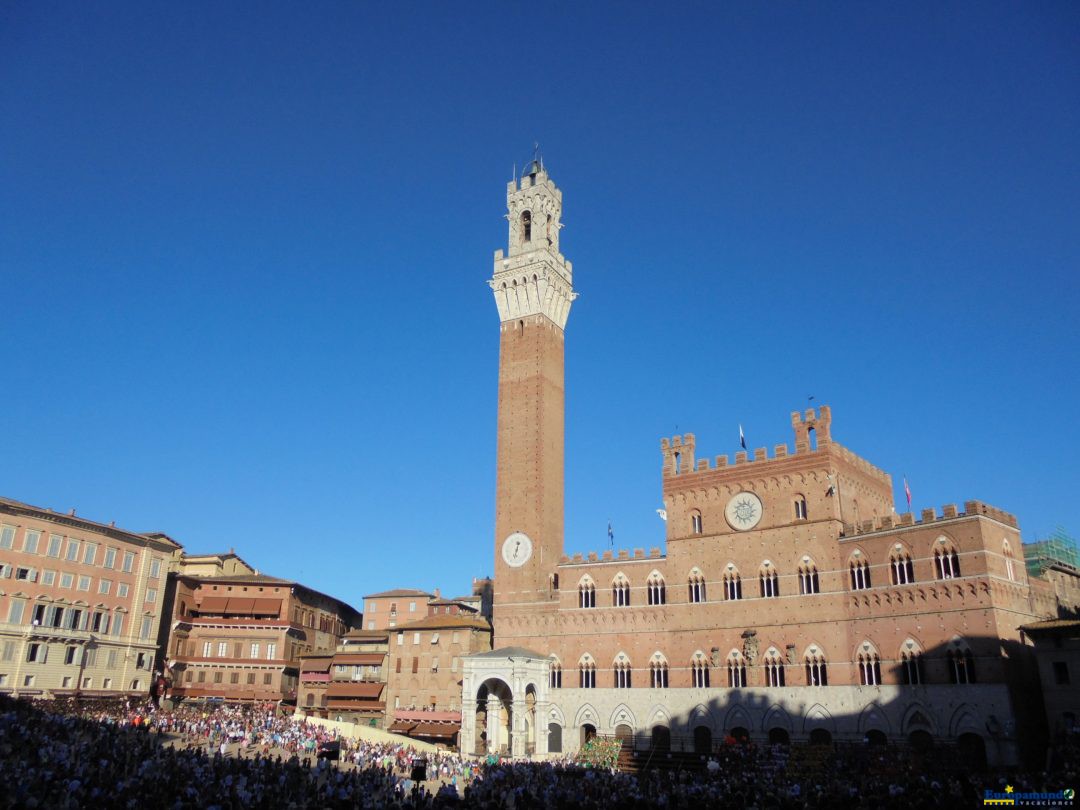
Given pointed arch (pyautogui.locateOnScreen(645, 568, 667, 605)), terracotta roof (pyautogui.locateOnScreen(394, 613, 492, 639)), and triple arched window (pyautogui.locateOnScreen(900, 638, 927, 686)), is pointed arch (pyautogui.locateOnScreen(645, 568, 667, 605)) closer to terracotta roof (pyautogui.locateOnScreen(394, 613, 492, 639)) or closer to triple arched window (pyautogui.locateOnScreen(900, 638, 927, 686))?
triple arched window (pyautogui.locateOnScreen(900, 638, 927, 686))

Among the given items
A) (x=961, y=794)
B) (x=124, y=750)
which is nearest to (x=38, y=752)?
(x=124, y=750)

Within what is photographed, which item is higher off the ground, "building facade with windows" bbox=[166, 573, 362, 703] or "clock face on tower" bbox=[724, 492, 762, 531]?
"clock face on tower" bbox=[724, 492, 762, 531]

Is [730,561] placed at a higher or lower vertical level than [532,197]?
lower

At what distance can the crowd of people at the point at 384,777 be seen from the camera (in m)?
22.7

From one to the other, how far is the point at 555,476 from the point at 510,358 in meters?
9.34

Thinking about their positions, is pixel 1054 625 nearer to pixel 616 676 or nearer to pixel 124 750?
pixel 616 676

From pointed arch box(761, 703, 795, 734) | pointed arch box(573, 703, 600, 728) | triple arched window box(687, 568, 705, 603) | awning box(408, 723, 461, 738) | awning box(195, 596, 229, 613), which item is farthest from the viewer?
awning box(195, 596, 229, 613)

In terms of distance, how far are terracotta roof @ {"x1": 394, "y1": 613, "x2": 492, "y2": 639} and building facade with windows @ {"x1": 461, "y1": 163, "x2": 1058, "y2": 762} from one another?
4521mm

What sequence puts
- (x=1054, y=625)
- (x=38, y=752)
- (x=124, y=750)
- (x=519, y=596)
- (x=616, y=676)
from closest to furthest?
(x=38, y=752) → (x=124, y=750) → (x=1054, y=625) → (x=616, y=676) → (x=519, y=596)

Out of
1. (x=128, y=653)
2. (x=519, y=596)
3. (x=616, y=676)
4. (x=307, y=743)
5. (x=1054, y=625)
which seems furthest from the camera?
(x=128, y=653)

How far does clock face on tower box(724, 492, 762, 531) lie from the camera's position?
51906 millimetres

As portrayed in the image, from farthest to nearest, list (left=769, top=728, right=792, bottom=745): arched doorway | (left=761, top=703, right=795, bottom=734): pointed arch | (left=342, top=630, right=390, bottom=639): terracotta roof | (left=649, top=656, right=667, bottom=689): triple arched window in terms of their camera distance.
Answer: (left=342, top=630, right=390, bottom=639): terracotta roof → (left=649, top=656, right=667, bottom=689): triple arched window → (left=761, top=703, right=795, bottom=734): pointed arch → (left=769, top=728, right=792, bottom=745): arched doorway

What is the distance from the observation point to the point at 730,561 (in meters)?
52.0
